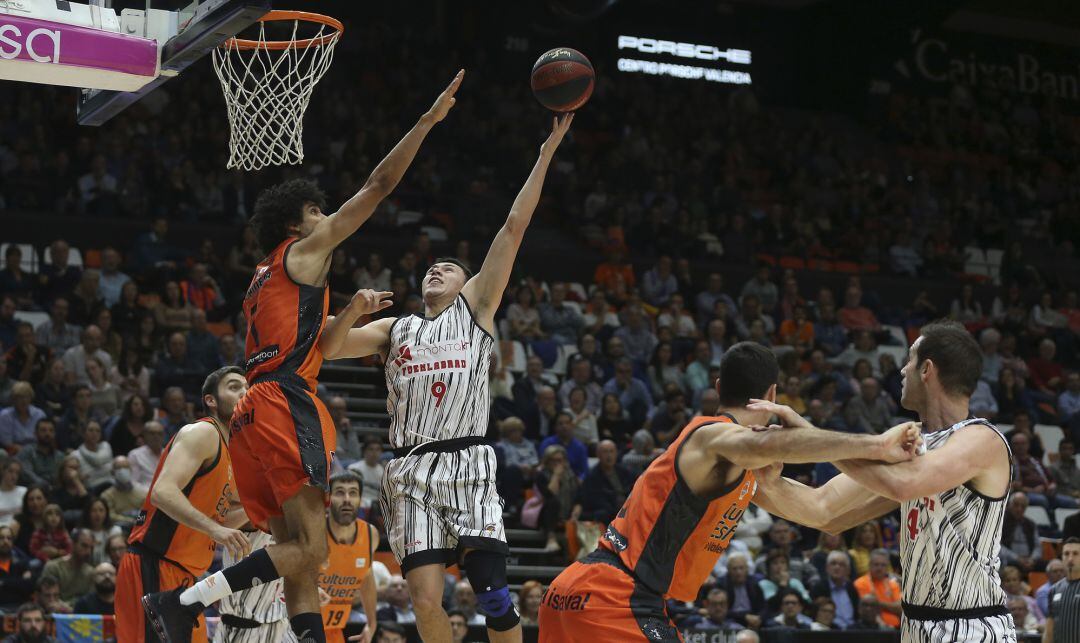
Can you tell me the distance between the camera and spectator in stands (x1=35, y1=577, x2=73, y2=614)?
414 inches

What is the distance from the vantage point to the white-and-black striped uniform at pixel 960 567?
4.93 meters

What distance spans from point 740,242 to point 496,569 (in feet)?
49.4

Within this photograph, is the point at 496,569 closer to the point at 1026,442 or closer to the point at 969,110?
the point at 1026,442

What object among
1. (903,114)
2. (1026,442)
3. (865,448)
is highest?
(903,114)

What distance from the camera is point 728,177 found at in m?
22.8

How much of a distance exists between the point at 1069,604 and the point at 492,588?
537 centimetres

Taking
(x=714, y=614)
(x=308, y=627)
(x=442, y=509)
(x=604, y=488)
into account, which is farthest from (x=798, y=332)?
(x=308, y=627)

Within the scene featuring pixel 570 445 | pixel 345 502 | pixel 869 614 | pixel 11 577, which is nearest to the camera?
pixel 345 502

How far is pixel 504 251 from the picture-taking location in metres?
6.98

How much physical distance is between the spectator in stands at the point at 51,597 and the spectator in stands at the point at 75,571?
14.4 inches

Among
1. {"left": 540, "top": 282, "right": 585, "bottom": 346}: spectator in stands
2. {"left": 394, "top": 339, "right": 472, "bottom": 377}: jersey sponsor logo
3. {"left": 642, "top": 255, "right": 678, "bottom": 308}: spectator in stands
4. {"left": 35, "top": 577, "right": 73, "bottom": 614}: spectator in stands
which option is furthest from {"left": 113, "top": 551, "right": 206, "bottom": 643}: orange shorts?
{"left": 642, "top": 255, "right": 678, "bottom": 308}: spectator in stands

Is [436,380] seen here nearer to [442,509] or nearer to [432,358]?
[432,358]

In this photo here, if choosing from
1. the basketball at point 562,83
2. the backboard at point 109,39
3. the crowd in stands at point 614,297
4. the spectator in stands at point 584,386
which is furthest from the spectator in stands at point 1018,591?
the backboard at point 109,39

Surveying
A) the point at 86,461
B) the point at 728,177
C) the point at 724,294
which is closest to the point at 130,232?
A: the point at 86,461
